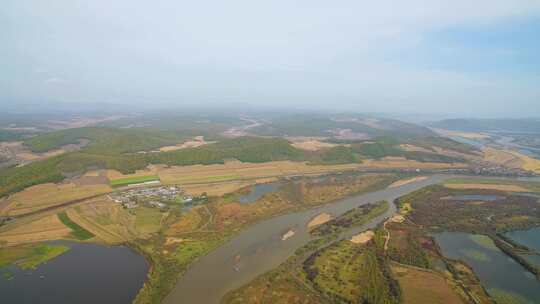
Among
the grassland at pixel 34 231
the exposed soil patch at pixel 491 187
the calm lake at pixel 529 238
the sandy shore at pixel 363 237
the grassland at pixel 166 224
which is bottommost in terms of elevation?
the grassland at pixel 34 231

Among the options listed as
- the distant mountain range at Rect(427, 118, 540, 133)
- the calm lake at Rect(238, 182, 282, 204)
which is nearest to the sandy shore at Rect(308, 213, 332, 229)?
the calm lake at Rect(238, 182, 282, 204)

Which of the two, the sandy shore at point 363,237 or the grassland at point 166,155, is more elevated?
the grassland at point 166,155

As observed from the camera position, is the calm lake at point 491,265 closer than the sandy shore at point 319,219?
Yes

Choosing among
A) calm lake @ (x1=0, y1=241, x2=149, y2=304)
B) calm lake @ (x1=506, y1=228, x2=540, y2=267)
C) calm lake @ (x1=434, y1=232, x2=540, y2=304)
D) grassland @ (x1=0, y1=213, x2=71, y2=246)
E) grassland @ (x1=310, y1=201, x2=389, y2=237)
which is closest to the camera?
calm lake @ (x1=0, y1=241, x2=149, y2=304)

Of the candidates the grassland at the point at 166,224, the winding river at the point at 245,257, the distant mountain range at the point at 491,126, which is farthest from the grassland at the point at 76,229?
the distant mountain range at the point at 491,126

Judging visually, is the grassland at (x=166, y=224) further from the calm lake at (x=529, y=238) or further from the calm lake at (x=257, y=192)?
the calm lake at (x=529, y=238)

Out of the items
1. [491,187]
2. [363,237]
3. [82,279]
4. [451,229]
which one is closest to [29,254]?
[82,279]

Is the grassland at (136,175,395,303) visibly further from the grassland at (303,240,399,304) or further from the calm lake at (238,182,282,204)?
the grassland at (303,240,399,304)

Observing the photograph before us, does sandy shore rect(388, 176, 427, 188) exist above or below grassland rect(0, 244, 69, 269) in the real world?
above
